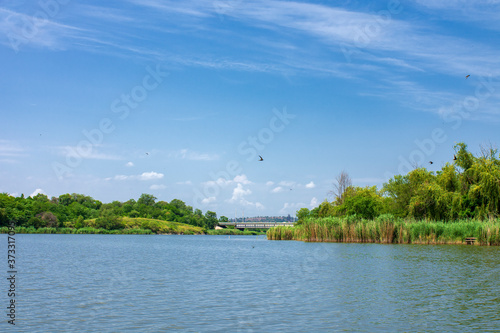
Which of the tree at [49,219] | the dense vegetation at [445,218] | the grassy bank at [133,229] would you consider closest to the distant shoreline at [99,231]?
the grassy bank at [133,229]

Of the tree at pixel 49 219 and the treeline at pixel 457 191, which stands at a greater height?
the treeline at pixel 457 191

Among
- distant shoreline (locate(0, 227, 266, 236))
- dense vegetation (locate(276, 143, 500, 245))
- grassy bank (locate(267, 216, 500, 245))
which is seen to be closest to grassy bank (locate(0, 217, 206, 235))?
distant shoreline (locate(0, 227, 266, 236))

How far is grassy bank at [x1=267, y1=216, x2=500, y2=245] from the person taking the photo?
1911 inches

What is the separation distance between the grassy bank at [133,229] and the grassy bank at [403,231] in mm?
94042

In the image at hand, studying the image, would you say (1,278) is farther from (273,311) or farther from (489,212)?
(489,212)

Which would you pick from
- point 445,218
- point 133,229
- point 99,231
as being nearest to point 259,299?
point 445,218

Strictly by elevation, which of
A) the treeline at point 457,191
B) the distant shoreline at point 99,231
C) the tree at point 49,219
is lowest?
the distant shoreline at point 99,231

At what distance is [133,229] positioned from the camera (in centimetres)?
15662

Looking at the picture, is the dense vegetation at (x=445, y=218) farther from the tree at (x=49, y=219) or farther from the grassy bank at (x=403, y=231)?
the tree at (x=49, y=219)

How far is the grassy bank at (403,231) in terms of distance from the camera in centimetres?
4853

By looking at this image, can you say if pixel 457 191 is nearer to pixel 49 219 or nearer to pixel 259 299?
pixel 259 299

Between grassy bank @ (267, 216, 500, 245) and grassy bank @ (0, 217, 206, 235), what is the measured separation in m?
94.0

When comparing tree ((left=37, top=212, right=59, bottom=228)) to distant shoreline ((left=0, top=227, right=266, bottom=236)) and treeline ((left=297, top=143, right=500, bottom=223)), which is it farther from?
treeline ((left=297, top=143, right=500, bottom=223))

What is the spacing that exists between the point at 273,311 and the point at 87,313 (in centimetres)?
640
